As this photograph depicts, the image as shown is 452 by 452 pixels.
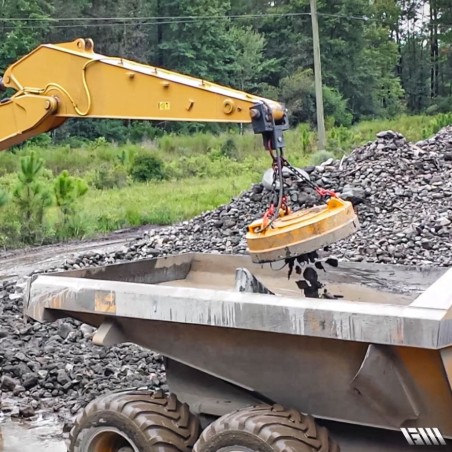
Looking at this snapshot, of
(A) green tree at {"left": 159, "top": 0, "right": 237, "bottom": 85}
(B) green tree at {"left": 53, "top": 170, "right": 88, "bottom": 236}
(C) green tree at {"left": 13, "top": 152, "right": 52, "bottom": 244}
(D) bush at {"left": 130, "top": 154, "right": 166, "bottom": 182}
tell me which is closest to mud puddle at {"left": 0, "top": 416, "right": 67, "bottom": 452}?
(C) green tree at {"left": 13, "top": 152, "right": 52, "bottom": 244}

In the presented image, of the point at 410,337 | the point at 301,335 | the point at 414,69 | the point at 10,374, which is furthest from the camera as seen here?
the point at 414,69

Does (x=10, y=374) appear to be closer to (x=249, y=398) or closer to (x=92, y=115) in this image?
(x=92, y=115)

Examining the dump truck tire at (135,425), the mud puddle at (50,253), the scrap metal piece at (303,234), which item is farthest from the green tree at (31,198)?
the dump truck tire at (135,425)

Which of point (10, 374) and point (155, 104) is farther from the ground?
point (155, 104)

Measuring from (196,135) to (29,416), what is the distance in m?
29.6

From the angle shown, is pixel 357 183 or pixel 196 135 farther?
pixel 196 135

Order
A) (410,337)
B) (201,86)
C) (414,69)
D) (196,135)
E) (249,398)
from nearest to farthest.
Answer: (410,337) < (249,398) < (201,86) < (196,135) < (414,69)

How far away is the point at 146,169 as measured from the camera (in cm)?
2491

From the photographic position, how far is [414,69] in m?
60.3

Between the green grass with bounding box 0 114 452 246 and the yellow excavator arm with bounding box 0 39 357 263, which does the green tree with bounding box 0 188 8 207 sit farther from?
the yellow excavator arm with bounding box 0 39 357 263

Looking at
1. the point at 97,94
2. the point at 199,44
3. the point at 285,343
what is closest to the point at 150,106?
the point at 97,94

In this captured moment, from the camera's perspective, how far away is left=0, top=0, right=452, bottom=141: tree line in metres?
42.5

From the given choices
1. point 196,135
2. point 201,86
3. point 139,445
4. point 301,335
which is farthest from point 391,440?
point 196,135
